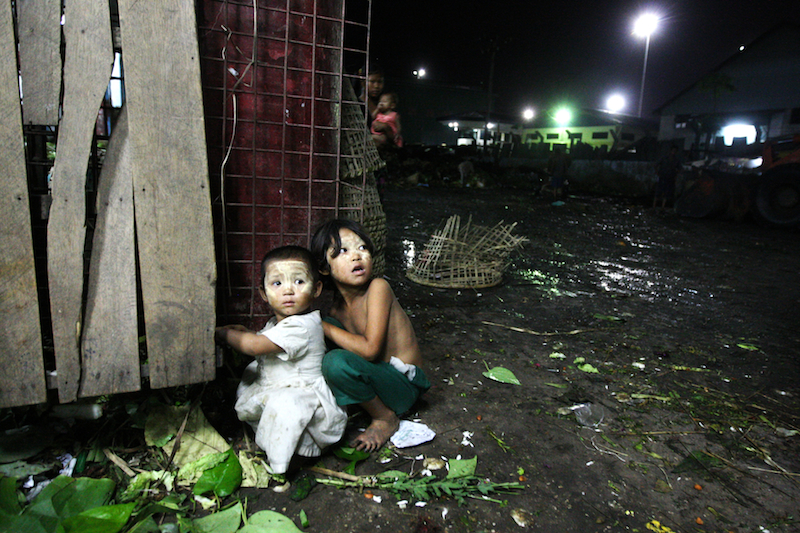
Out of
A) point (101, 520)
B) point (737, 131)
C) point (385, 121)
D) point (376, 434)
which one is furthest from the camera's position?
point (737, 131)

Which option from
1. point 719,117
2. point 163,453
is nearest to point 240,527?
point 163,453

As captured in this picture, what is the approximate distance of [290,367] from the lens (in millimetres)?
2156

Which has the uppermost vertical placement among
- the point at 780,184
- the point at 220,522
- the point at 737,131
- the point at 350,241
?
the point at 737,131

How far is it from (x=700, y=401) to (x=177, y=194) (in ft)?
9.81

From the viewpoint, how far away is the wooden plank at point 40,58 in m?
1.65

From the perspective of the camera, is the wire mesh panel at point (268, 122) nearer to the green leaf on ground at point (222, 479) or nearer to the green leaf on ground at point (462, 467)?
the green leaf on ground at point (222, 479)

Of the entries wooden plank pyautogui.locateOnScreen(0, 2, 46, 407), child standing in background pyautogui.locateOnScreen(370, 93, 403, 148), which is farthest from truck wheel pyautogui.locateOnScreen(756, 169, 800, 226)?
wooden plank pyautogui.locateOnScreen(0, 2, 46, 407)

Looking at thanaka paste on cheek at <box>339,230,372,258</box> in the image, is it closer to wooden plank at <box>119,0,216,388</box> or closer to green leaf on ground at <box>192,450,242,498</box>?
wooden plank at <box>119,0,216,388</box>

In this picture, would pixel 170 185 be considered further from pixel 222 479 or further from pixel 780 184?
pixel 780 184

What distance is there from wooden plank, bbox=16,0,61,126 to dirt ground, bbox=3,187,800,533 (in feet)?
4.80

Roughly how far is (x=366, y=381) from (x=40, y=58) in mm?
1721

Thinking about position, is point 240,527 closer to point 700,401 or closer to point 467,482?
point 467,482

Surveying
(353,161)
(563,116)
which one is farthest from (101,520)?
(563,116)

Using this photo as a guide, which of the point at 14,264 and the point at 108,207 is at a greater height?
the point at 108,207
